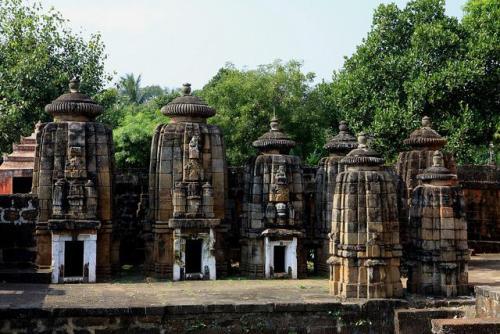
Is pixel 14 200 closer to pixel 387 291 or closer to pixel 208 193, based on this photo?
pixel 208 193

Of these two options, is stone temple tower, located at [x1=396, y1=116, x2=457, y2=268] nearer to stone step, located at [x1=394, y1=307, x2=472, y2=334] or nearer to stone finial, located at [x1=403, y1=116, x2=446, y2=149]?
stone finial, located at [x1=403, y1=116, x2=446, y2=149]

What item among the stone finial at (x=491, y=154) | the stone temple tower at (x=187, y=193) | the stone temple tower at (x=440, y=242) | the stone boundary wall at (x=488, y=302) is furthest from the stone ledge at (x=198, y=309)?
the stone finial at (x=491, y=154)

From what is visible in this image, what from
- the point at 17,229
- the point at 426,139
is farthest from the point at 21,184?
the point at 426,139

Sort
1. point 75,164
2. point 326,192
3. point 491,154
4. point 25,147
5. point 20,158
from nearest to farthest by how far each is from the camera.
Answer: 1. point 75,164
2. point 326,192
3. point 20,158
4. point 25,147
5. point 491,154

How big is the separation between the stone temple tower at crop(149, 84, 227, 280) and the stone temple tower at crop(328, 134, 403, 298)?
13.2ft

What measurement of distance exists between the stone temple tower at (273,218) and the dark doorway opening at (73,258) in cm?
415

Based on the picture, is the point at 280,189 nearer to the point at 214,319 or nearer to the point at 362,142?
the point at 362,142

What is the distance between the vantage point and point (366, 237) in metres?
14.6

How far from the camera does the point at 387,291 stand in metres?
14.6

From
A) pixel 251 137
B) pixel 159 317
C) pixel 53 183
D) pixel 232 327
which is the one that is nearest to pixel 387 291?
pixel 232 327

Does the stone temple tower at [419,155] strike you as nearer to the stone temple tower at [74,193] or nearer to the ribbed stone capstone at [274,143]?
the ribbed stone capstone at [274,143]

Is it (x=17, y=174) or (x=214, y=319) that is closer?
(x=214, y=319)

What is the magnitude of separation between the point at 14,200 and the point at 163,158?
12.4 feet

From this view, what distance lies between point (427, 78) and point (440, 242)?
12871 millimetres
